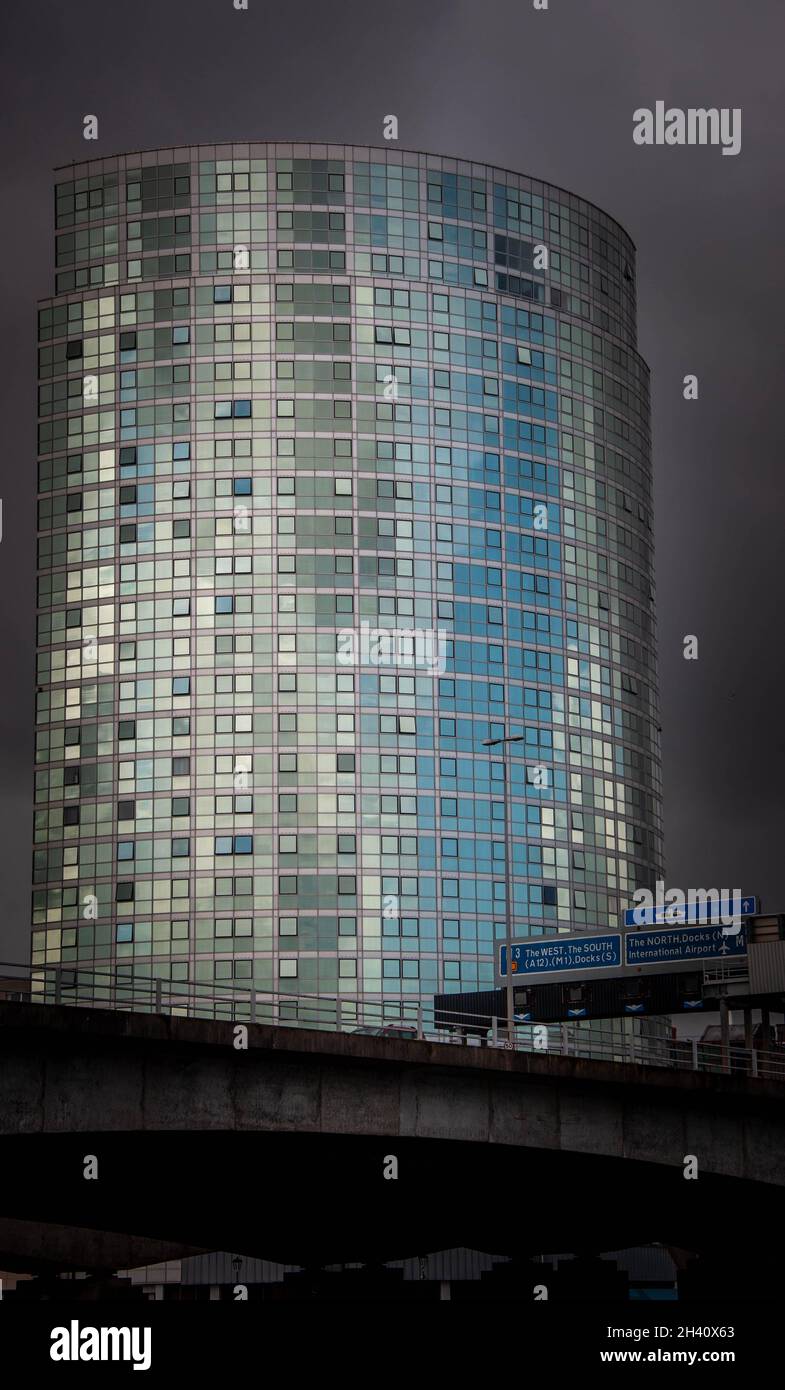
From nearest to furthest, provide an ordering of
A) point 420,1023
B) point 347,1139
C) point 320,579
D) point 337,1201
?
point 347,1139 → point 420,1023 → point 337,1201 → point 320,579

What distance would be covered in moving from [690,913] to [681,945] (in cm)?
200

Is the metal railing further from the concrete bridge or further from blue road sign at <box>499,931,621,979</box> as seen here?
blue road sign at <box>499,931,621,979</box>

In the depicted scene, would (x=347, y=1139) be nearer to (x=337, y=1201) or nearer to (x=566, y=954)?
(x=337, y=1201)

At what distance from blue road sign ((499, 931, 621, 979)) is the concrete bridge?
12.4 metres

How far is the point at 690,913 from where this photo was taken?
8425 cm

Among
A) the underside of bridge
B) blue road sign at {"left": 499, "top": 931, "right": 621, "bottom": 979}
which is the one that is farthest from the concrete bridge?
blue road sign at {"left": 499, "top": 931, "right": 621, "bottom": 979}

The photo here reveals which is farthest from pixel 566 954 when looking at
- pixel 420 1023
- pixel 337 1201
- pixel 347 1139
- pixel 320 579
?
pixel 320 579

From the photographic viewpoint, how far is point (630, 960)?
84.9 m
